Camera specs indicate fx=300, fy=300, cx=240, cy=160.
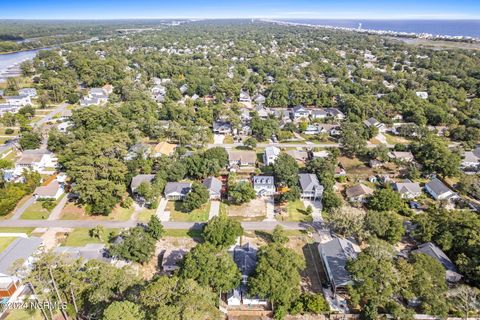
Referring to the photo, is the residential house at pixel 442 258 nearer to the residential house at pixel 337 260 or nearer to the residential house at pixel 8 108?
the residential house at pixel 337 260

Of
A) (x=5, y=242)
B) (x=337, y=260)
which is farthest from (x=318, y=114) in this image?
(x=5, y=242)

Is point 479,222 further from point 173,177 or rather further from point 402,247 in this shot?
point 173,177

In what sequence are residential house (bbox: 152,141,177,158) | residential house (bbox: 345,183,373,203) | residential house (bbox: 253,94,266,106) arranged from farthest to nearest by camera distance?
1. residential house (bbox: 253,94,266,106)
2. residential house (bbox: 152,141,177,158)
3. residential house (bbox: 345,183,373,203)

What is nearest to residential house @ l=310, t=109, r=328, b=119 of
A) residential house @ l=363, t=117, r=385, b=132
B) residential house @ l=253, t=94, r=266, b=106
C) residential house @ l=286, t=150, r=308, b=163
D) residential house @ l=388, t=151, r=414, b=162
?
residential house @ l=363, t=117, r=385, b=132

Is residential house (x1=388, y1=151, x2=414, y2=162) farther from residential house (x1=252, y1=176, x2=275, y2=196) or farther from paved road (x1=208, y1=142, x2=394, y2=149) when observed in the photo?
residential house (x1=252, y1=176, x2=275, y2=196)

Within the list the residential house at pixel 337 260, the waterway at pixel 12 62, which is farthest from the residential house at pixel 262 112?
the waterway at pixel 12 62

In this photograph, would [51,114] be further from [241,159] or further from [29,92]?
[241,159]
